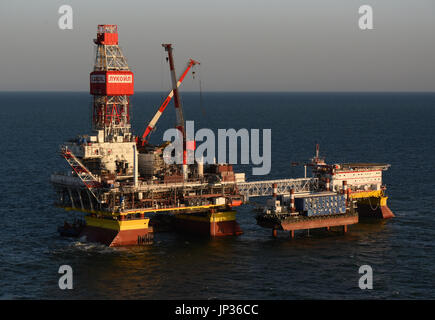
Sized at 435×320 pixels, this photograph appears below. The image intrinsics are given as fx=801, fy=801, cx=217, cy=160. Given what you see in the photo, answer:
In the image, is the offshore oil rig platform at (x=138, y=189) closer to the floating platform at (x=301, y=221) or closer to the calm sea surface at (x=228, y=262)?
the floating platform at (x=301, y=221)

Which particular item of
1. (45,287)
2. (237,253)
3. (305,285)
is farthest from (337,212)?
(45,287)

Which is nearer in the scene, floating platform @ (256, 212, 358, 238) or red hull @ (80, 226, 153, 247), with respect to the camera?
red hull @ (80, 226, 153, 247)

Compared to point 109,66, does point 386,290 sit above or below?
below

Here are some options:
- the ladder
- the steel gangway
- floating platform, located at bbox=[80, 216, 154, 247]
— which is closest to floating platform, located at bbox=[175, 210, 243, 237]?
the steel gangway

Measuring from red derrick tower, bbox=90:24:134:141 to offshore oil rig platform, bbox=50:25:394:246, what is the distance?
155 mm

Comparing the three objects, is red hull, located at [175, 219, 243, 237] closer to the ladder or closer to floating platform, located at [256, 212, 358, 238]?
floating platform, located at [256, 212, 358, 238]

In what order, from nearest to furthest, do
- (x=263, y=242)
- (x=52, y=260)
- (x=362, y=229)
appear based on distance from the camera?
1. (x=52, y=260)
2. (x=263, y=242)
3. (x=362, y=229)

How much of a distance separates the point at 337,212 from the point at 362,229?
7060 millimetres

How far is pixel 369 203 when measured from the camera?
138 metres

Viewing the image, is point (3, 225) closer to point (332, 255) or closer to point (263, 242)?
point (263, 242)

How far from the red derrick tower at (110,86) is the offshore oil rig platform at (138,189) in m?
0.15

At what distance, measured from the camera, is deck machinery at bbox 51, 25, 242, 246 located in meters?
115

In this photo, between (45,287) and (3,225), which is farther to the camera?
(3,225)
